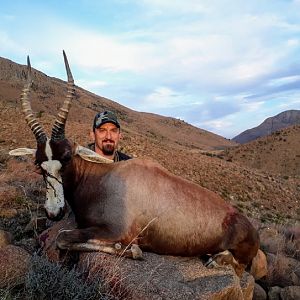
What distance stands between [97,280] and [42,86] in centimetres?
7377

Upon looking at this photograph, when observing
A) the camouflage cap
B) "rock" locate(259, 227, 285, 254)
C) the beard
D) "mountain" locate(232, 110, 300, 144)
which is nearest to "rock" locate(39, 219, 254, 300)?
the beard

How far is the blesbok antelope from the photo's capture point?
17.2ft

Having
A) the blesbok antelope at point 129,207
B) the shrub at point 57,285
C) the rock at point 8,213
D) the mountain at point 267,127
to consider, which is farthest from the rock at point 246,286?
the mountain at point 267,127

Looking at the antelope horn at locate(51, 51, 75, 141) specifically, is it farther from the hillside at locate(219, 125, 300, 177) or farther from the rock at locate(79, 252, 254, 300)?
the hillside at locate(219, 125, 300, 177)

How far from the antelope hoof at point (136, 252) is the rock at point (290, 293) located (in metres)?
2.78

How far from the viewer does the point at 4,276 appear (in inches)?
168

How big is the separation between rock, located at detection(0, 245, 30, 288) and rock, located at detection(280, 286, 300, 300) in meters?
3.99

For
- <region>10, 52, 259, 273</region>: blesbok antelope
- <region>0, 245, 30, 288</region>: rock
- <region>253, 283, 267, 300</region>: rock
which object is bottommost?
<region>253, 283, 267, 300</region>: rock

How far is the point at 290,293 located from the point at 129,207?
3.02 meters

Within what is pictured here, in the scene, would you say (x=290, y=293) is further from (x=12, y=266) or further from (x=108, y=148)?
(x=12, y=266)

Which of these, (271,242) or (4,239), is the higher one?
(4,239)

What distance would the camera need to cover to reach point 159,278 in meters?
4.82

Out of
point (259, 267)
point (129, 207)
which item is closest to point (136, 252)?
point (129, 207)

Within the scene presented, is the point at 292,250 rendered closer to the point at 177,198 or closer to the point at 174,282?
the point at 177,198
